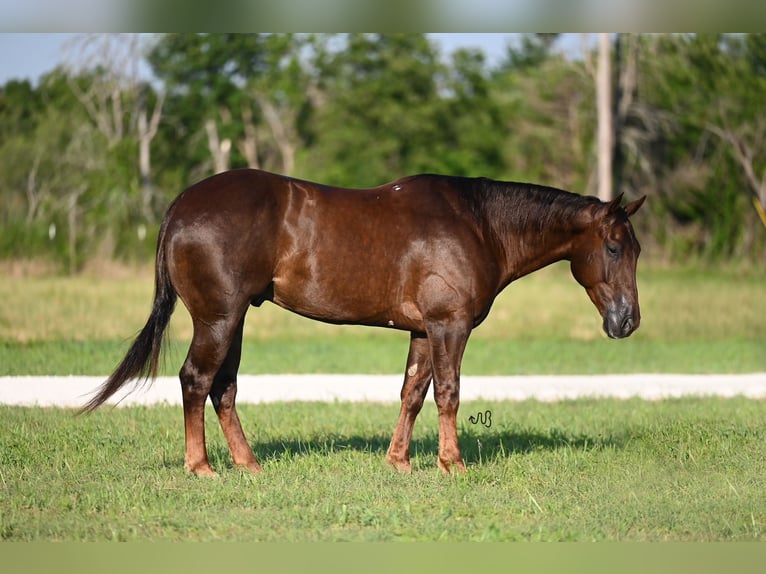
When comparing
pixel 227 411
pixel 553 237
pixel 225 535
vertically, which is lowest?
pixel 225 535

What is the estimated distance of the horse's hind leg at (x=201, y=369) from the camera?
7.48 m

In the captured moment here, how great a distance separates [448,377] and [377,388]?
551 cm

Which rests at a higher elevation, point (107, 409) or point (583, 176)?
point (583, 176)

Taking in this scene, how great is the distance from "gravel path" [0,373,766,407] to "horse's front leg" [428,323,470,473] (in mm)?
4448

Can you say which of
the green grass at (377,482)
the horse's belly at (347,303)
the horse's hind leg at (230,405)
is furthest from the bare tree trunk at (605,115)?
the horse's hind leg at (230,405)

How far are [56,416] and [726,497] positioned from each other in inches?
250

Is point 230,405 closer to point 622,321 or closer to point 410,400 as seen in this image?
point 410,400

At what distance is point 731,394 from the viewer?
13.1 metres

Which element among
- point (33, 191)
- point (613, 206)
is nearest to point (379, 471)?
point (613, 206)

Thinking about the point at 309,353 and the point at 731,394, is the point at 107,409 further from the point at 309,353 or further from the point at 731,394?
the point at 731,394

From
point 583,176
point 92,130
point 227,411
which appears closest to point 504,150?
point 583,176

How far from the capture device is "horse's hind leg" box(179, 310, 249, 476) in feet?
24.5

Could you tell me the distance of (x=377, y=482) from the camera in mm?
7398

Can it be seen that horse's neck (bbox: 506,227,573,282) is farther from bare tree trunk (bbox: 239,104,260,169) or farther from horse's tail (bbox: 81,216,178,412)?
bare tree trunk (bbox: 239,104,260,169)
